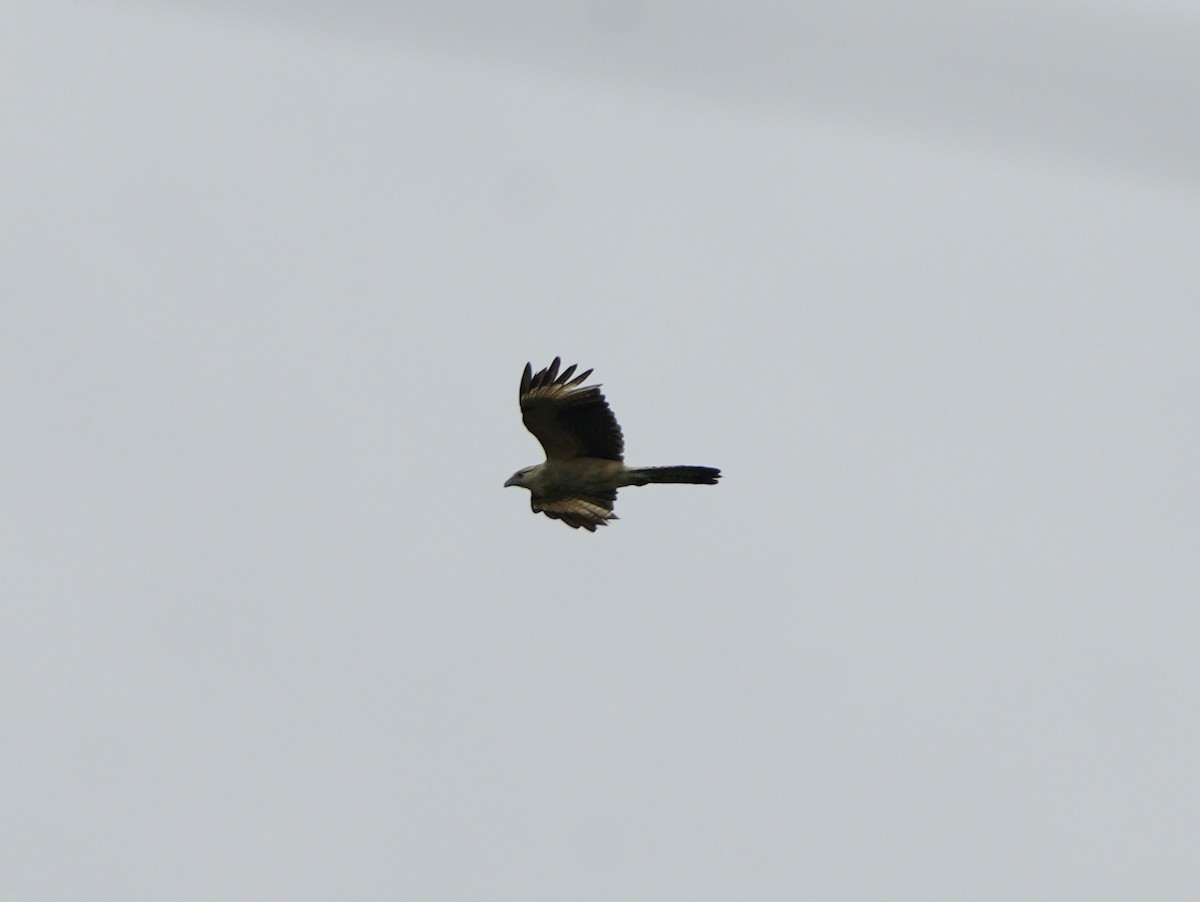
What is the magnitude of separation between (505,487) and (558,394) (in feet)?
6.96

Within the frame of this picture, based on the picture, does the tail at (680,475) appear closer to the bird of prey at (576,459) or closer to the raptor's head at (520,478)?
the bird of prey at (576,459)

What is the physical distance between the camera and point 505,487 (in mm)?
22188

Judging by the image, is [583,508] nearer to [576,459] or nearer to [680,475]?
[576,459]

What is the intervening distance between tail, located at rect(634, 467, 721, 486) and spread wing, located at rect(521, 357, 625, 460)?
1.74 ft

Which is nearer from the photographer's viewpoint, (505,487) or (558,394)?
(558,394)

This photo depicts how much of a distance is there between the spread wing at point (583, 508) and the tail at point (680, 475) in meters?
0.74

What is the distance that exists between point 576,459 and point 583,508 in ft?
2.22

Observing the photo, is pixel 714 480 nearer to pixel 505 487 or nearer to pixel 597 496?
pixel 597 496

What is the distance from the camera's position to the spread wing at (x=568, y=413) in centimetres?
2059

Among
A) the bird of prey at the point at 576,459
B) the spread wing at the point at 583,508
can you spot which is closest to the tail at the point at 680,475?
the bird of prey at the point at 576,459

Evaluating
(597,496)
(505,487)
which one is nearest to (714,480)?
(597,496)

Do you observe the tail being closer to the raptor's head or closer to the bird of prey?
the bird of prey

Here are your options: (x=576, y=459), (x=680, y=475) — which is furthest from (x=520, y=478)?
(x=680, y=475)

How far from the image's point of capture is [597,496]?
21.5 m
